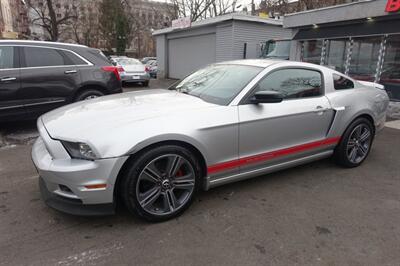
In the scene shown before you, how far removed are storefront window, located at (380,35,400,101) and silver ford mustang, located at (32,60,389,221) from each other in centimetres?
579

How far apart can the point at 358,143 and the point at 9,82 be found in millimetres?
5751

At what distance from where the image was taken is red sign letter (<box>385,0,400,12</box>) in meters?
7.38

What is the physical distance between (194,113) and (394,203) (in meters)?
2.41

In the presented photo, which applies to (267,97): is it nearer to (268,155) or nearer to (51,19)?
(268,155)

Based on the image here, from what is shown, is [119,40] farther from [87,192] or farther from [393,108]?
[87,192]

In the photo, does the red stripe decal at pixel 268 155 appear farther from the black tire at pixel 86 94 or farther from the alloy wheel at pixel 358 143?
the black tire at pixel 86 94

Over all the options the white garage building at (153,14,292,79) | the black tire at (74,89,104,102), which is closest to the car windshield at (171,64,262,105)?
the black tire at (74,89,104,102)

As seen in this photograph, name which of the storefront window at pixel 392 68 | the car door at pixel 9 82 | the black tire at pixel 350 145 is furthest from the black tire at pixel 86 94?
the storefront window at pixel 392 68

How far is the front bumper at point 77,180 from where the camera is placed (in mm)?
2230

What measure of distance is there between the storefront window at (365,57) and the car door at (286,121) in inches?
266

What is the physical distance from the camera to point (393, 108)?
816 centimetres

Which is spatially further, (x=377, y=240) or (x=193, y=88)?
(x=193, y=88)

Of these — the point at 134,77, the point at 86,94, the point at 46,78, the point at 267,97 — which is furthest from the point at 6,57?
the point at 134,77

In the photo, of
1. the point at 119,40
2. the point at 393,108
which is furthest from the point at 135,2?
the point at 393,108
